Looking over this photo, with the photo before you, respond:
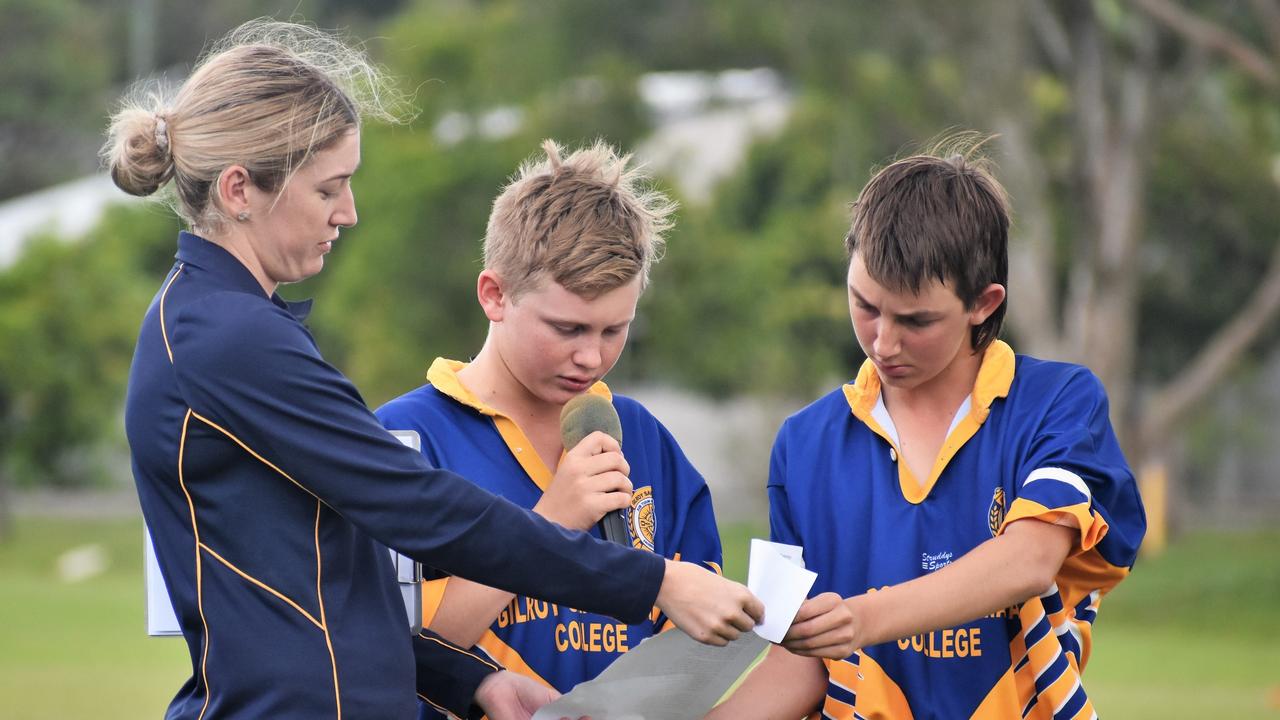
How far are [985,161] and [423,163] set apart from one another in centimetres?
2355

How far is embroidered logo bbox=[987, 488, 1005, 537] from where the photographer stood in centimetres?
324

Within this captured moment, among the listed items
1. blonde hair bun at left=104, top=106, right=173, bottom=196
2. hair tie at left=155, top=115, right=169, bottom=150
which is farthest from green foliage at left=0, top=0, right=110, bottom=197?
hair tie at left=155, top=115, right=169, bottom=150

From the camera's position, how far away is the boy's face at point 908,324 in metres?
3.21

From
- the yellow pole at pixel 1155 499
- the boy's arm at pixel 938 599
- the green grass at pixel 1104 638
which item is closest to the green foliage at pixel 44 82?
the green grass at pixel 1104 638

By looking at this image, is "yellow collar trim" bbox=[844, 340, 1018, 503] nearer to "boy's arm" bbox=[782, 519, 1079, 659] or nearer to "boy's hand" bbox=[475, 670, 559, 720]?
"boy's arm" bbox=[782, 519, 1079, 659]

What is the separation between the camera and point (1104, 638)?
56.5 feet

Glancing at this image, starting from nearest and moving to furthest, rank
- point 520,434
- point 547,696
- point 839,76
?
point 547,696
point 520,434
point 839,76

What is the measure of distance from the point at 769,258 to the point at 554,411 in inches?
967

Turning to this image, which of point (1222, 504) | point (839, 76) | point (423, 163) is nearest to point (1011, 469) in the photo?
point (839, 76)

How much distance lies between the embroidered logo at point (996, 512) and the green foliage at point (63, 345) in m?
22.5

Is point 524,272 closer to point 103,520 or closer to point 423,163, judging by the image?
point 423,163

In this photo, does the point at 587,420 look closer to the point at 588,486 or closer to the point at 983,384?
the point at 588,486

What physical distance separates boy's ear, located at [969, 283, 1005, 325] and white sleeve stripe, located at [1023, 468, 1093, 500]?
375mm

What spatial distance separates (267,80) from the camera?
2.89 metres
